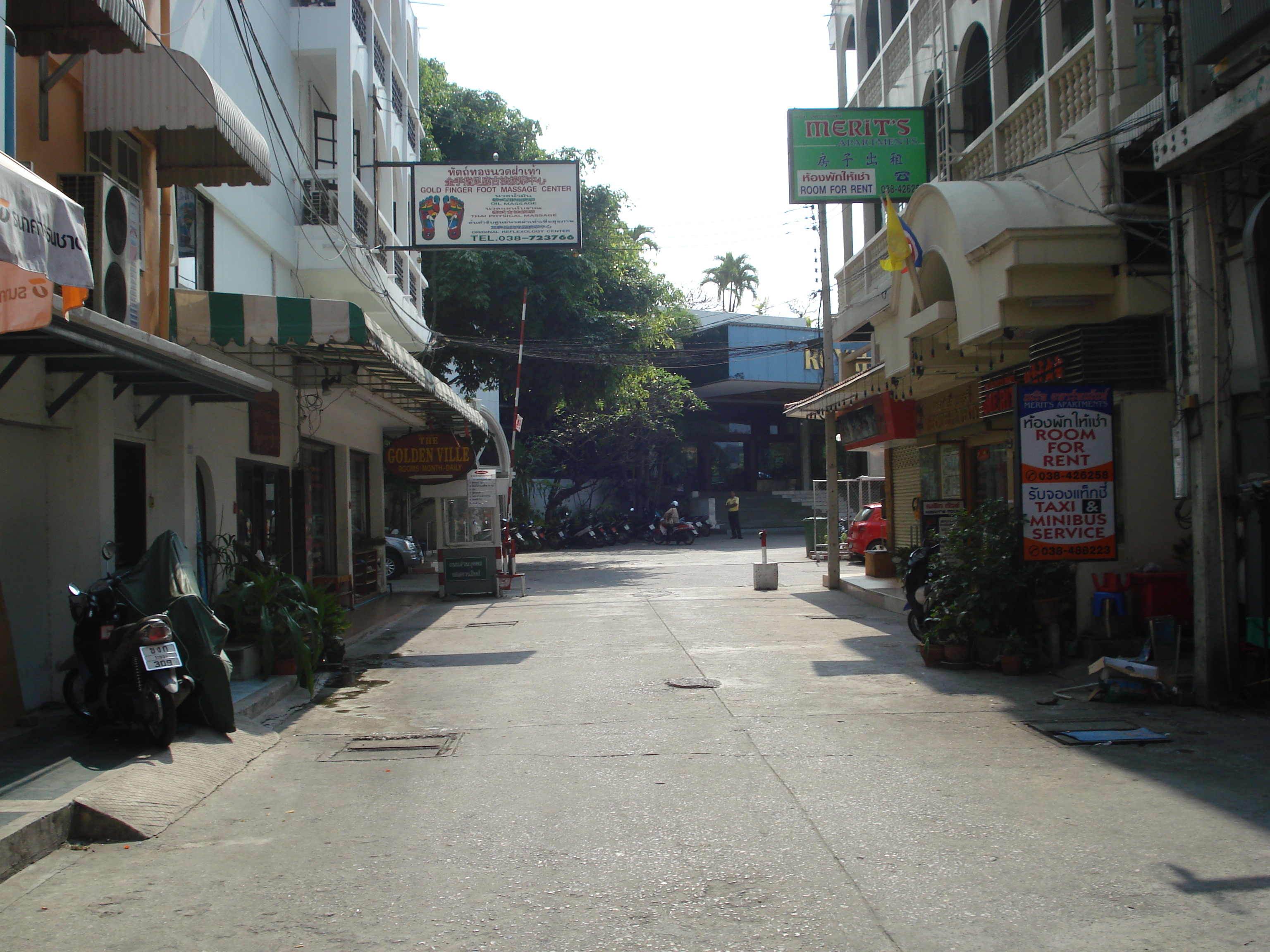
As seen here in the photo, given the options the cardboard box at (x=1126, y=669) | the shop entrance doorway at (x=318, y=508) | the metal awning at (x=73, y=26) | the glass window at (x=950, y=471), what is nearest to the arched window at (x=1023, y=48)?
the glass window at (x=950, y=471)

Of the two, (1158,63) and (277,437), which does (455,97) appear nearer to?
(277,437)

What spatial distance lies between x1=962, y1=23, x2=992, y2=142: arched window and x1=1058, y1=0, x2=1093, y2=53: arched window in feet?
4.43

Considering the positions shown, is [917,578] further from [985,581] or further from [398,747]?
[398,747]

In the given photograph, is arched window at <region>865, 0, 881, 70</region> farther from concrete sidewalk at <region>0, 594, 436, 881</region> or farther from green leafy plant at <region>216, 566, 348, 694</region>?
concrete sidewalk at <region>0, 594, 436, 881</region>

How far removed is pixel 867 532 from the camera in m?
22.9

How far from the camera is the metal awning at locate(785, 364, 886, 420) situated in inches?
582

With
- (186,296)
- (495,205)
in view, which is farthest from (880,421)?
(186,296)

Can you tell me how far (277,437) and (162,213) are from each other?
4215mm

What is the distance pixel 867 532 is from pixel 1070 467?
45.8 feet

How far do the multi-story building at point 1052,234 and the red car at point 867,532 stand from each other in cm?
870

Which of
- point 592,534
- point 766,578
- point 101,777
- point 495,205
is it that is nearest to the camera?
point 101,777

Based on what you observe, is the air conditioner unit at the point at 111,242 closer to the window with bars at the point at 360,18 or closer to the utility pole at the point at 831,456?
the window with bars at the point at 360,18

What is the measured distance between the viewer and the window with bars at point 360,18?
14749 mm

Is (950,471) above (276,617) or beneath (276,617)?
above
